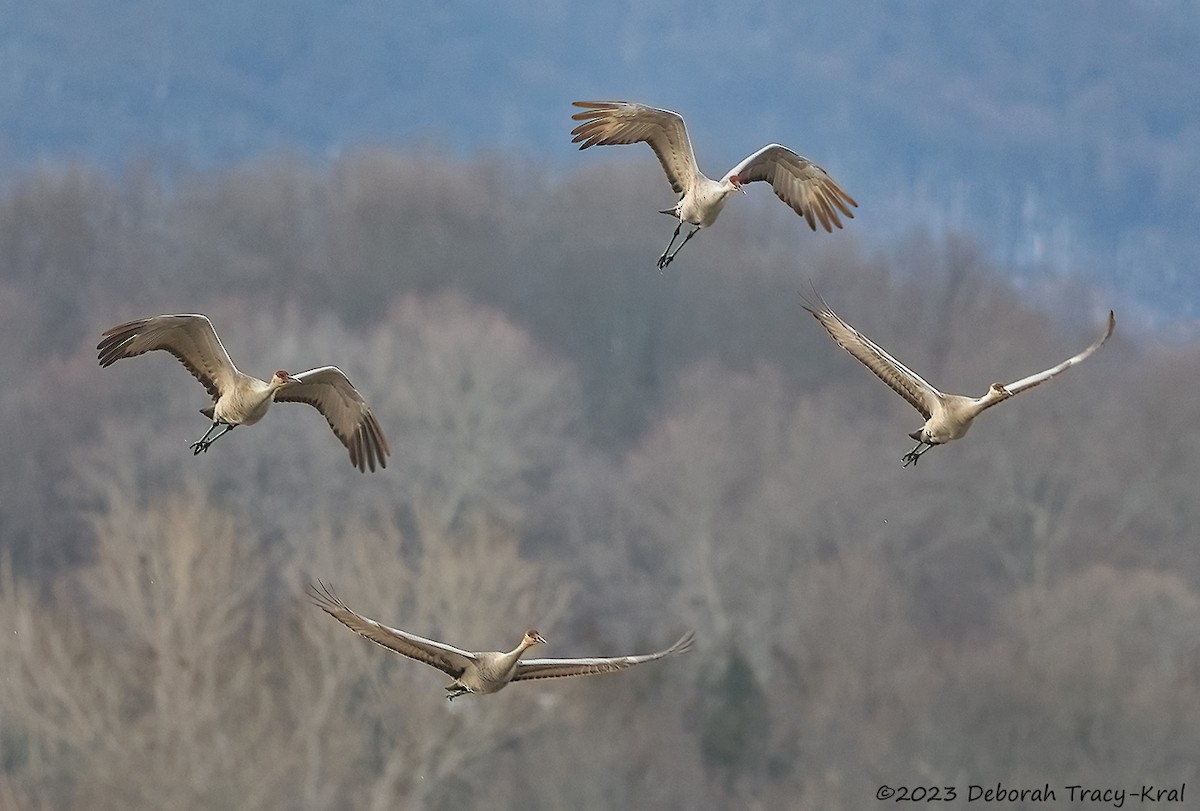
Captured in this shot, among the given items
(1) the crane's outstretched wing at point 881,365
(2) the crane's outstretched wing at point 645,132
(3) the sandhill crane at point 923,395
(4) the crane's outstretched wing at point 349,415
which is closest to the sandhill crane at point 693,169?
(2) the crane's outstretched wing at point 645,132

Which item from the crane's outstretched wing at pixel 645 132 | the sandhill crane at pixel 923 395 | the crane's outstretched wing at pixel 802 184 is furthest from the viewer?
the crane's outstretched wing at pixel 802 184

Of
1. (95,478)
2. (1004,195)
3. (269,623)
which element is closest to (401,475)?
(95,478)

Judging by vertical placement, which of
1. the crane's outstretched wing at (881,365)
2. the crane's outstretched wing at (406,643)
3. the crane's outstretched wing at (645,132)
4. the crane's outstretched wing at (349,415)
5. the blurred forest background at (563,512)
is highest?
the blurred forest background at (563,512)

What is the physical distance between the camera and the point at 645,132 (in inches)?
544

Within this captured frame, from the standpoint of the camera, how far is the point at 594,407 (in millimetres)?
50500

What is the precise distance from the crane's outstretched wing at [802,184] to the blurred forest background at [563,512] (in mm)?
17889

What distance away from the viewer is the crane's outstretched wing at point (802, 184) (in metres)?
14.3

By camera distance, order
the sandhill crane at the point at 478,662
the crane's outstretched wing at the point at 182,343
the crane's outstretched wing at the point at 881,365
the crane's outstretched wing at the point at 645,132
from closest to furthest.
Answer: the sandhill crane at the point at 478,662
the crane's outstretched wing at the point at 881,365
the crane's outstretched wing at the point at 182,343
the crane's outstretched wing at the point at 645,132

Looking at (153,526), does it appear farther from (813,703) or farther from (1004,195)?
(1004,195)

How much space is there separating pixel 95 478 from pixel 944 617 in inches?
807

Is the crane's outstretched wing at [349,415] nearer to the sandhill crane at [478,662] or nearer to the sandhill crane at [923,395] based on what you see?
the sandhill crane at [478,662]

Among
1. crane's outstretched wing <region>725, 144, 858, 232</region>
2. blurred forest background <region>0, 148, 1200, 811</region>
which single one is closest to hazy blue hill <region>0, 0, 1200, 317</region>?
blurred forest background <region>0, 148, 1200, 811</region>

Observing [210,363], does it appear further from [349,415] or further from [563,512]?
[563,512]

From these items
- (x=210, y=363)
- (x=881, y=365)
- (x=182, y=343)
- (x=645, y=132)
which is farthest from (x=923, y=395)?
(x=182, y=343)
